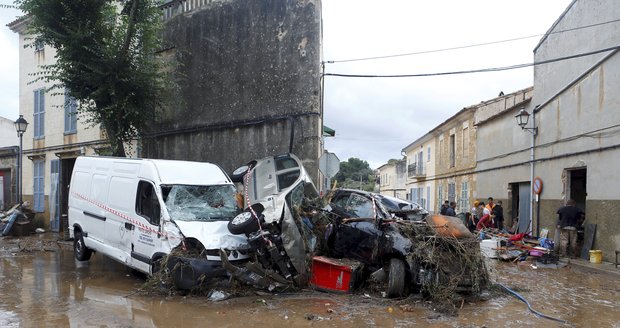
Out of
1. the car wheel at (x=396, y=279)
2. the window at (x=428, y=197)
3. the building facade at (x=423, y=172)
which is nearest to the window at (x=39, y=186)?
the car wheel at (x=396, y=279)

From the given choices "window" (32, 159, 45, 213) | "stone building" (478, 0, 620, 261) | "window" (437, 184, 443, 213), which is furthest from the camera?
"window" (437, 184, 443, 213)

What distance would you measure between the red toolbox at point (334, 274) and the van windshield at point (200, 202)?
1821 millimetres

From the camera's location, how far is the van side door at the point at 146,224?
7441 mm

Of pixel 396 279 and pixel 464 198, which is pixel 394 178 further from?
pixel 396 279

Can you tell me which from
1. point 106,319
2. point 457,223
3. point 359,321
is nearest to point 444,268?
point 457,223

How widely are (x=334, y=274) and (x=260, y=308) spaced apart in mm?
1530

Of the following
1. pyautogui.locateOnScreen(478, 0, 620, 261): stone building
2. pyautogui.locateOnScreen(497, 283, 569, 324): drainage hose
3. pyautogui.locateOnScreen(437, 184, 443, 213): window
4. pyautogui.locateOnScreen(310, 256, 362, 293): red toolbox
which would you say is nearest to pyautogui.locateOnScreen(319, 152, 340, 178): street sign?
pyautogui.locateOnScreen(310, 256, 362, 293): red toolbox

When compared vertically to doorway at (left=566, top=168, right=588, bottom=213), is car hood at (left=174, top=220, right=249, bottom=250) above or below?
below

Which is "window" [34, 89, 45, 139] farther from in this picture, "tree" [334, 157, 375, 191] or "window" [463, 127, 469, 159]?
"tree" [334, 157, 375, 191]

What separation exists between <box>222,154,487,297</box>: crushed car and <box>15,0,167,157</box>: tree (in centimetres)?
636

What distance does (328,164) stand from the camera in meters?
11.1

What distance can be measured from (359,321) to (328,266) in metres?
1.63

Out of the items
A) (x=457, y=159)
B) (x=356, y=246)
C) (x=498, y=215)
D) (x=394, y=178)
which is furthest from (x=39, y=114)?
(x=394, y=178)

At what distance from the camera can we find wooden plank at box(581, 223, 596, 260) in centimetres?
1111
